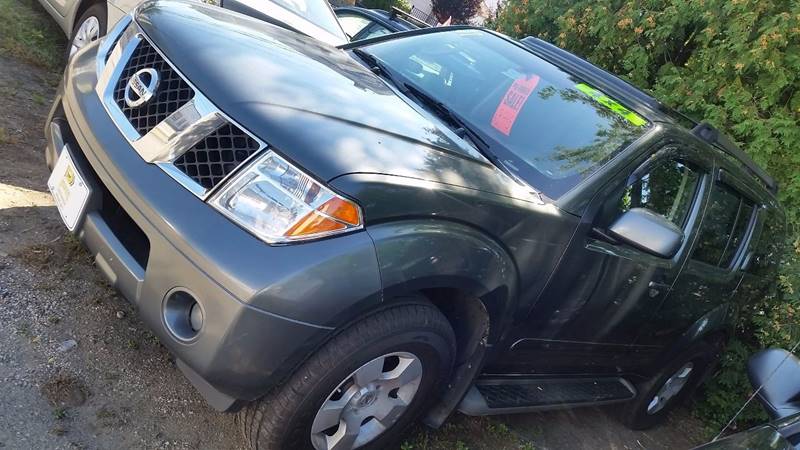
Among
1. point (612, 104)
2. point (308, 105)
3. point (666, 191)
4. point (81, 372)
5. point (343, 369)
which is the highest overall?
point (612, 104)

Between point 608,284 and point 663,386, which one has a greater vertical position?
point 608,284

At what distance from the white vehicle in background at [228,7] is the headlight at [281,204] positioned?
2195 mm

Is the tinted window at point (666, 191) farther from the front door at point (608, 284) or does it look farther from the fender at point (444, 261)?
the fender at point (444, 261)

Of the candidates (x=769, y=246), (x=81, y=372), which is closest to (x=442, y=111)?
(x=81, y=372)

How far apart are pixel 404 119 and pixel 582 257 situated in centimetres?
93

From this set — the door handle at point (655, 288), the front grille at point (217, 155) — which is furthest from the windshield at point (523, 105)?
the front grille at point (217, 155)

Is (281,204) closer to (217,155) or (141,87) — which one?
Answer: (217,155)

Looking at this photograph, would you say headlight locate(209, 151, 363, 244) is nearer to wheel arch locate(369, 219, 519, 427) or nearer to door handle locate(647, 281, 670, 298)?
wheel arch locate(369, 219, 519, 427)

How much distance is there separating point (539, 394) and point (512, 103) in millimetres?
1389

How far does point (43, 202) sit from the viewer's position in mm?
3367

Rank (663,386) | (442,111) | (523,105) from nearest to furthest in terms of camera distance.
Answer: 1. (442,111)
2. (523,105)
3. (663,386)

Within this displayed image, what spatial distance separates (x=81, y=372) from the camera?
7.95 feet

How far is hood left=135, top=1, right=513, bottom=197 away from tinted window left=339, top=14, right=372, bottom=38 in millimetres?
4454

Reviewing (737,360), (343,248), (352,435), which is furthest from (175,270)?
(737,360)
